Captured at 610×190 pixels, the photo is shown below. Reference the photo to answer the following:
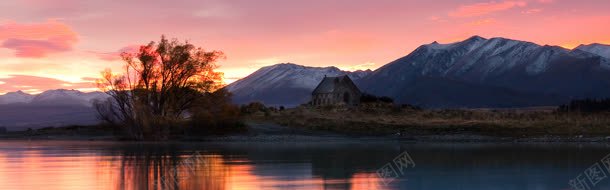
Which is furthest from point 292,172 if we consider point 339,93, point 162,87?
point 339,93

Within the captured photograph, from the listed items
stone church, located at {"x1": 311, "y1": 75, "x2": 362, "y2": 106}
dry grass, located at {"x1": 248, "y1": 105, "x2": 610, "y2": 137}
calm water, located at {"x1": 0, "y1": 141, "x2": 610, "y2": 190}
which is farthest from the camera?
stone church, located at {"x1": 311, "y1": 75, "x2": 362, "y2": 106}

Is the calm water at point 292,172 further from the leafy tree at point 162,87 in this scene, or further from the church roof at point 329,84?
the church roof at point 329,84

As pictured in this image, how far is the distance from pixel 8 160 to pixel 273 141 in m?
31.3

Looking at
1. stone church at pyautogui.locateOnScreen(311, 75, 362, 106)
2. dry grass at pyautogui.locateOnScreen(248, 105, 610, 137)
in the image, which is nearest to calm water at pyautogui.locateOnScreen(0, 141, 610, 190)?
dry grass at pyautogui.locateOnScreen(248, 105, 610, 137)

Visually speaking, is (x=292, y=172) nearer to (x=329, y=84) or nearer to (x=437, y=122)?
(x=437, y=122)

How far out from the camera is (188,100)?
267ft

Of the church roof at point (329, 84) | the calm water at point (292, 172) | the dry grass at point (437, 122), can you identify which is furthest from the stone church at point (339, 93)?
the calm water at point (292, 172)

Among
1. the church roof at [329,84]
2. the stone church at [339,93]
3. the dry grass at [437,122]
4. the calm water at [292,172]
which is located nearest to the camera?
the calm water at [292,172]

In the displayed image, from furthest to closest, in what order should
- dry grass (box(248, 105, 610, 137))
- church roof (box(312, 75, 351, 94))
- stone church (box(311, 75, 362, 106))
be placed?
1. church roof (box(312, 75, 351, 94))
2. stone church (box(311, 75, 362, 106))
3. dry grass (box(248, 105, 610, 137))

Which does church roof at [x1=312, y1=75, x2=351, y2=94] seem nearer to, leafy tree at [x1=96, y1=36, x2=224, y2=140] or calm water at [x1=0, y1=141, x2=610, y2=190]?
leafy tree at [x1=96, y1=36, x2=224, y2=140]

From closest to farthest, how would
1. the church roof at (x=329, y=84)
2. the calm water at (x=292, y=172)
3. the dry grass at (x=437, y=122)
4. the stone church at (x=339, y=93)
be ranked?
1. the calm water at (x=292, y=172)
2. the dry grass at (x=437, y=122)
3. the stone church at (x=339, y=93)
4. the church roof at (x=329, y=84)

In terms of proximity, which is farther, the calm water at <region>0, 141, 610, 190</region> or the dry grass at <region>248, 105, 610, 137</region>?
the dry grass at <region>248, 105, 610, 137</region>

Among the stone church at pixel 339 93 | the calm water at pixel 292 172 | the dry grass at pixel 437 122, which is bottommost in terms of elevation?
the calm water at pixel 292 172

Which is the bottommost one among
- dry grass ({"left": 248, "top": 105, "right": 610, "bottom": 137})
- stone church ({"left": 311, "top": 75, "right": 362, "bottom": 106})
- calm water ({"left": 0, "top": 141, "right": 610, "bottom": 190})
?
calm water ({"left": 0, "top": 141, "right": 610, "bottom": 190})
